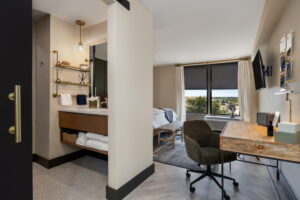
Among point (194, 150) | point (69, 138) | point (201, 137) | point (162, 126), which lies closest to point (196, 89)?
point (162, 126)

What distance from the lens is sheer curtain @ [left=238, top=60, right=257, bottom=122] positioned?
506cm

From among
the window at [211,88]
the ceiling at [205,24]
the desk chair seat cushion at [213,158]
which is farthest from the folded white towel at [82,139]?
the window at [211,88]

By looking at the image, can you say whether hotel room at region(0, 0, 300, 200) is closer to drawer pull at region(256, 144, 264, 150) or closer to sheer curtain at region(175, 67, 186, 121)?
drawer pull at region(256, 144, 264, 150)

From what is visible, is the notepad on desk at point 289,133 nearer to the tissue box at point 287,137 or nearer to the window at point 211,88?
the tissue box at point 287,137

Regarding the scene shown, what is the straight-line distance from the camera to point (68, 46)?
9.21 feet

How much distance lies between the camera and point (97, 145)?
2.18m

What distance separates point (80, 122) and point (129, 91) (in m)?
1.02

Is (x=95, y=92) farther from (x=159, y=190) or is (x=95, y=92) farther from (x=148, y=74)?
(x=159, y=190)

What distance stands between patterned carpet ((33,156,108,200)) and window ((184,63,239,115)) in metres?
4.41
